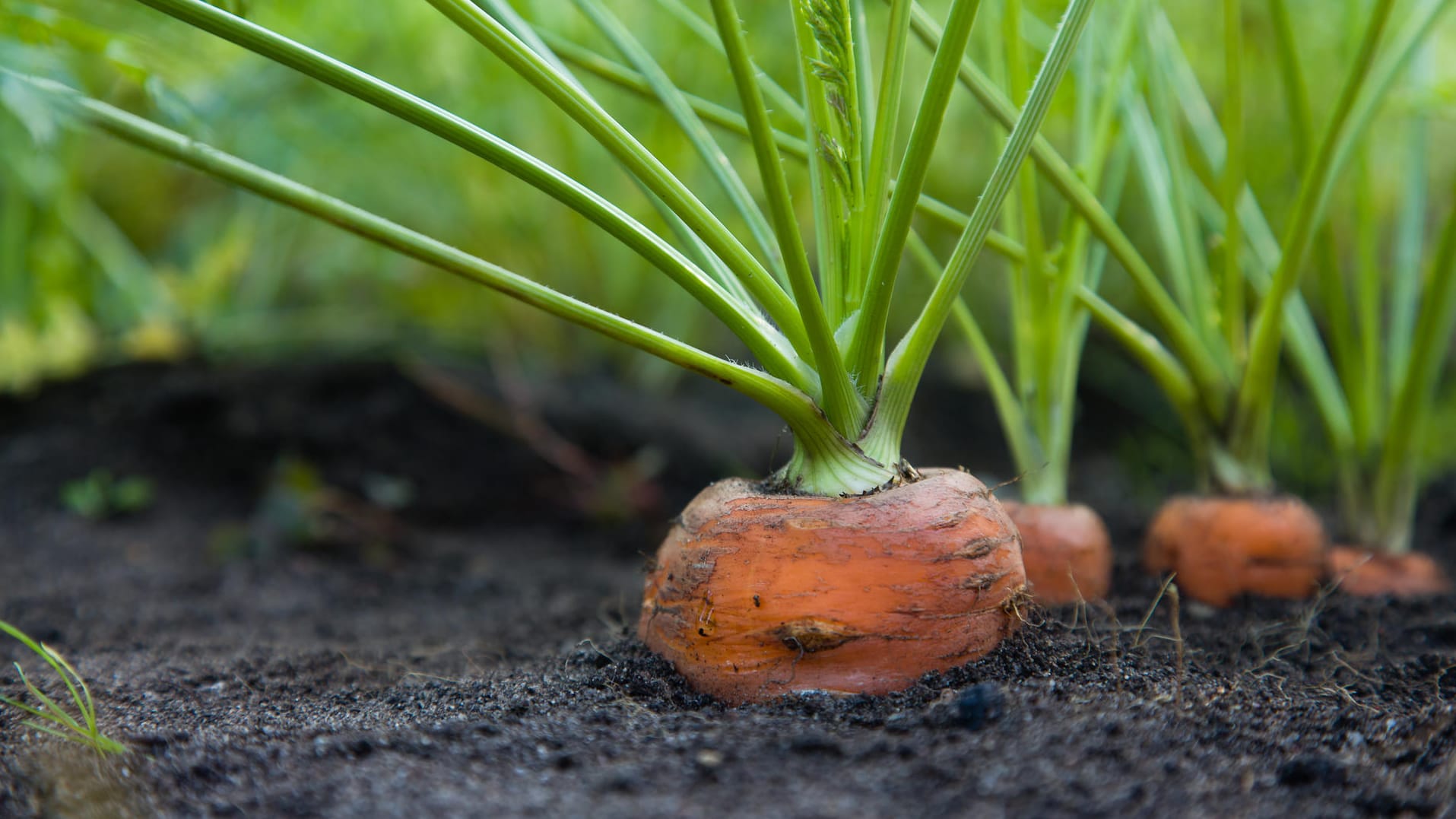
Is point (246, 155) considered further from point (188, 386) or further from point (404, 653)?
point (404, 653)

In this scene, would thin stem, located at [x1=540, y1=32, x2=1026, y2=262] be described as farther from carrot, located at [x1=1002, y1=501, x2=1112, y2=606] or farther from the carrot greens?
carrot, located at [x1=1002, y1=501, x2=1112, y2=606]

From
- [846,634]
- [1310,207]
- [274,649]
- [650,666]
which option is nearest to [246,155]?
[274,649]

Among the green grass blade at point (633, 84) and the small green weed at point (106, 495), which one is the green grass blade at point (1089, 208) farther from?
the small green weed at point (106, 495)

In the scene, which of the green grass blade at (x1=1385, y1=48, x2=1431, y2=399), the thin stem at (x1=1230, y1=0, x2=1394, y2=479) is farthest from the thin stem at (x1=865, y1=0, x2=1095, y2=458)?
the green grass blade at (x1=1385, y1=48, x2=1431, y2=399)

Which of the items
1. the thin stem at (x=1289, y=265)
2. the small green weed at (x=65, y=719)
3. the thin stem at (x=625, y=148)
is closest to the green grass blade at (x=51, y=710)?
the small green weed at (x=65, y=719)

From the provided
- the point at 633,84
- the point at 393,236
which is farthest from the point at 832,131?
the point at 393,236
